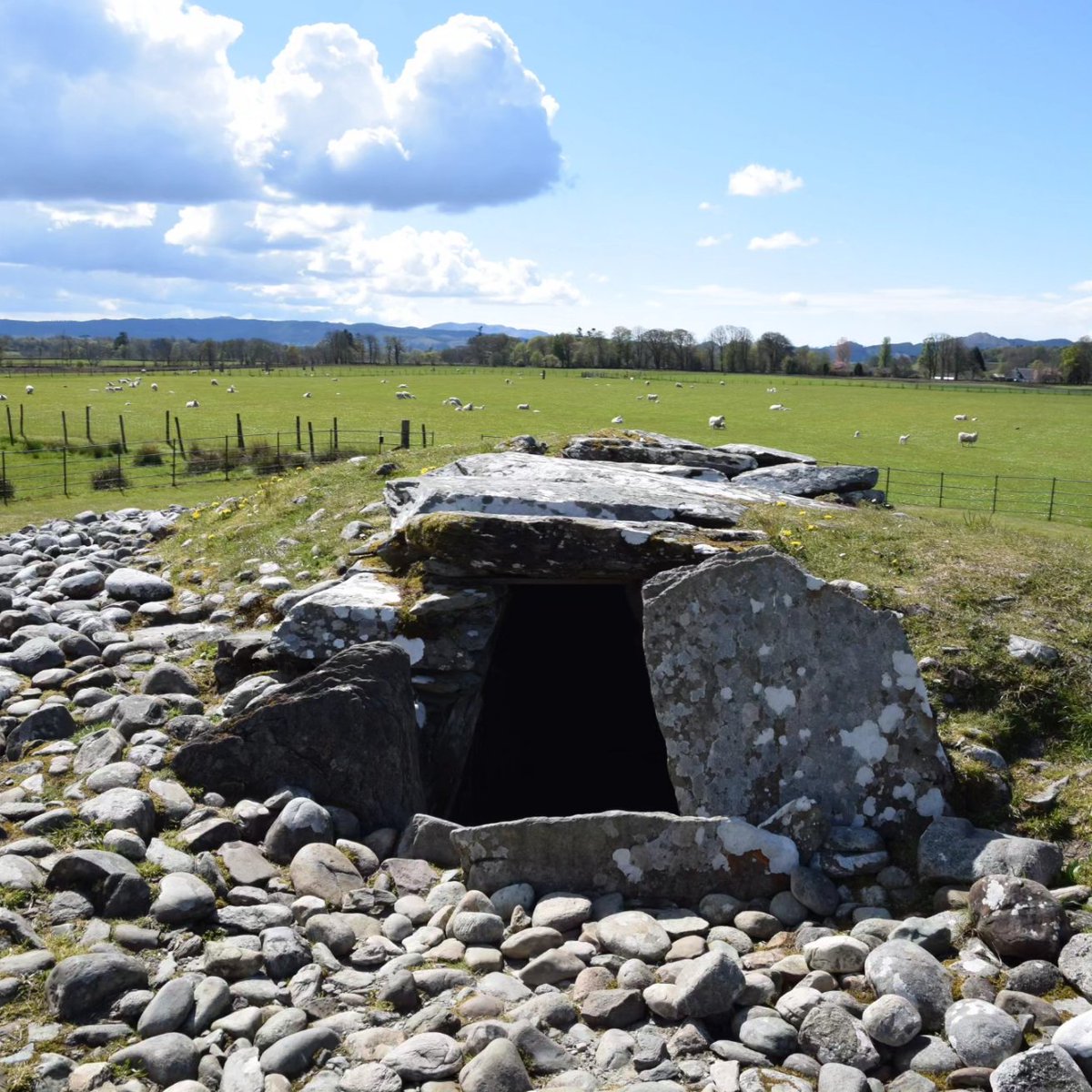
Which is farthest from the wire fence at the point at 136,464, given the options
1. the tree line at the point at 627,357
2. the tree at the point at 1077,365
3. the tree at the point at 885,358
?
the tree at the point at 885,358

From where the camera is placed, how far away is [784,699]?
23.4 feet

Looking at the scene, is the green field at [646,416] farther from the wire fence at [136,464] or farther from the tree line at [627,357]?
the tree line at [627,357]

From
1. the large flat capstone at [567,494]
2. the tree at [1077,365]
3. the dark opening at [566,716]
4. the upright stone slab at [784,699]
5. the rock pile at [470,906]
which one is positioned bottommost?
the dark opening at [566,716]

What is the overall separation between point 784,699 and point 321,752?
3.47 meters

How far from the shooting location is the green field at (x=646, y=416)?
4247cm

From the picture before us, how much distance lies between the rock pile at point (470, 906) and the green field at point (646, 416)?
2156 centimetres

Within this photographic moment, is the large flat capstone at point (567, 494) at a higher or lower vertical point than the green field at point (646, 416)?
higher

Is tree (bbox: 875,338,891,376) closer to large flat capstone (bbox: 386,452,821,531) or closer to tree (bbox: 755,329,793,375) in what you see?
tree (bbox: 755,329,793,375)

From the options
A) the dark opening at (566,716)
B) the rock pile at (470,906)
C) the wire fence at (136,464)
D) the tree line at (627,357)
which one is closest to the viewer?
the rock pile at (470,906)

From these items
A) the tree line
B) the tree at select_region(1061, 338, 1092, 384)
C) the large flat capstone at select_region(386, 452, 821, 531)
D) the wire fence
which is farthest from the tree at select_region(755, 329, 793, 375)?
the large flat capstone at select_region(386, 452, 821, 531)

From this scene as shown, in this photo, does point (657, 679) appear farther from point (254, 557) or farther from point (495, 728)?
point (254, 557)

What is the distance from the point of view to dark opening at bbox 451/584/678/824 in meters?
10.8

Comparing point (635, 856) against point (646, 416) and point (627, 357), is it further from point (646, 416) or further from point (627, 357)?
point (627, 357)

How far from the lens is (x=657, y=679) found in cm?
731
